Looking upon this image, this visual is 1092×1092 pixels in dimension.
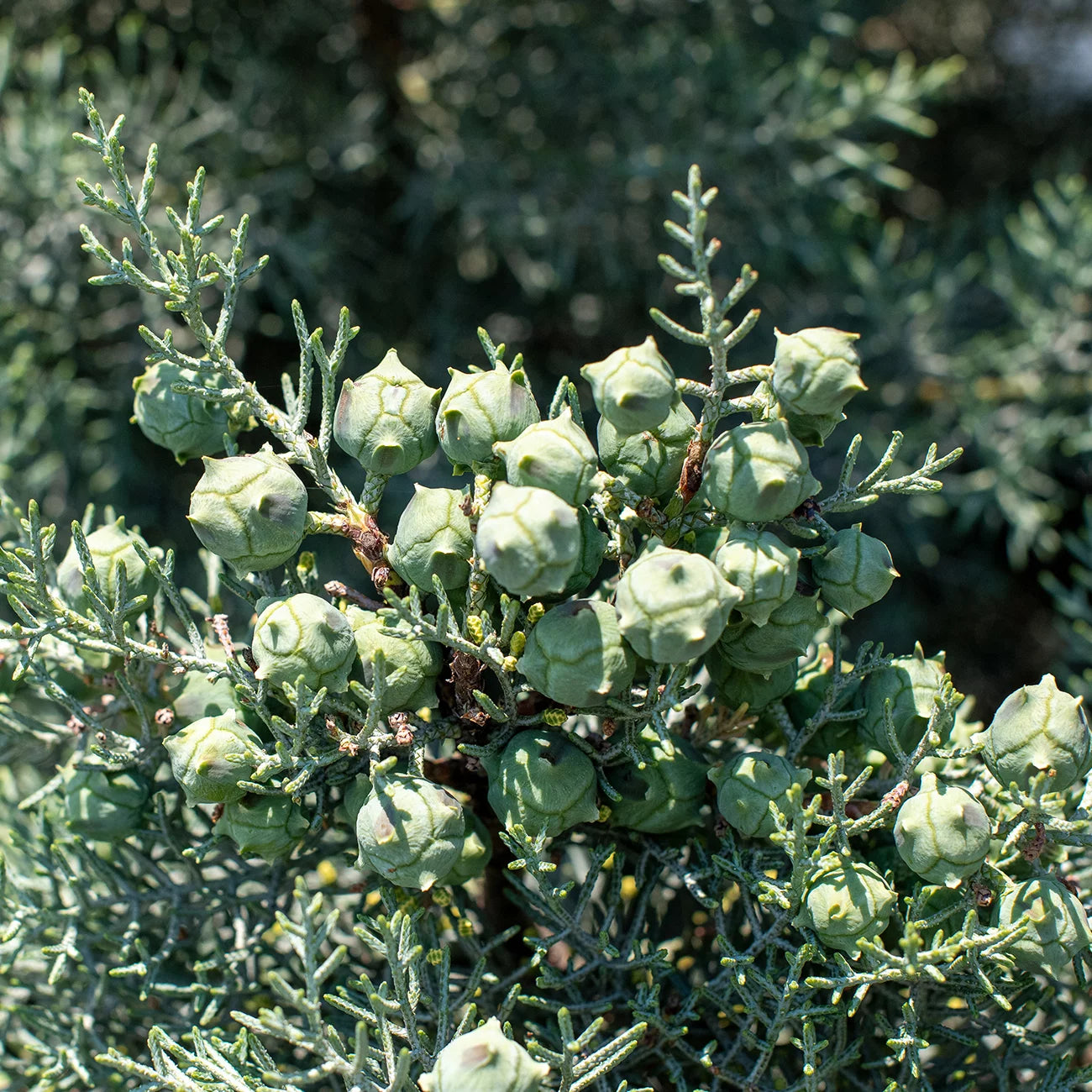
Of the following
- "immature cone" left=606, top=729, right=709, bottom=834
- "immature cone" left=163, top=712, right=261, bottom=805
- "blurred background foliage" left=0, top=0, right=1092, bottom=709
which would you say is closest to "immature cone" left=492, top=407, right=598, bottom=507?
"immature cone" left=606, top=729, right=709, bottom=834

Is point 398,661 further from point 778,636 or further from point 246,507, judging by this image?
point 778,636

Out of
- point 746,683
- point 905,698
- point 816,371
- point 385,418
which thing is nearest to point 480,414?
point 385,418

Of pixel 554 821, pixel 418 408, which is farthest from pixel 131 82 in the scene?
pixel 554 821

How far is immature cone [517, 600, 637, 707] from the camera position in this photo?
102cm

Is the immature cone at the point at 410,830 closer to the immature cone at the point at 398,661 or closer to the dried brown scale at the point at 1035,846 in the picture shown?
the immature cone at the point at 398,661

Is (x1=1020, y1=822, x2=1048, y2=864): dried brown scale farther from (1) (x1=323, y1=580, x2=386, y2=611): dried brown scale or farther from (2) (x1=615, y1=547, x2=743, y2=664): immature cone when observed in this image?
(1) (x1=323, y1=580, x2=386, y2=611): dried brown scale

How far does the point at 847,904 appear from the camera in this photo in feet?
3.52

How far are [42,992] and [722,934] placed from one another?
44.2 inches

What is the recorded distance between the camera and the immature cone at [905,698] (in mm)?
1205

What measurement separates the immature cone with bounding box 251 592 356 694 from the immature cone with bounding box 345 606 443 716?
42 mm

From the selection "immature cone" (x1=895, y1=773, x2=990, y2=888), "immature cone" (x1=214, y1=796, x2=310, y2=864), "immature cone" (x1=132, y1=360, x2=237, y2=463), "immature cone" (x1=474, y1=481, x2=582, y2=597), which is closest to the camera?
"immature cone" (x1=474, y1=481, x2=582, y2=597)

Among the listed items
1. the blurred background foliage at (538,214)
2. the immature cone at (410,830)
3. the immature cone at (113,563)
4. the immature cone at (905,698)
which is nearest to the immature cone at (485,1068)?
the immature cone at (410,830)

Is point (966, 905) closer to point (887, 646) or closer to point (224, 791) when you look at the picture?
point (224, 791)

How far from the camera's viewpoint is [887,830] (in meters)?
1.27
